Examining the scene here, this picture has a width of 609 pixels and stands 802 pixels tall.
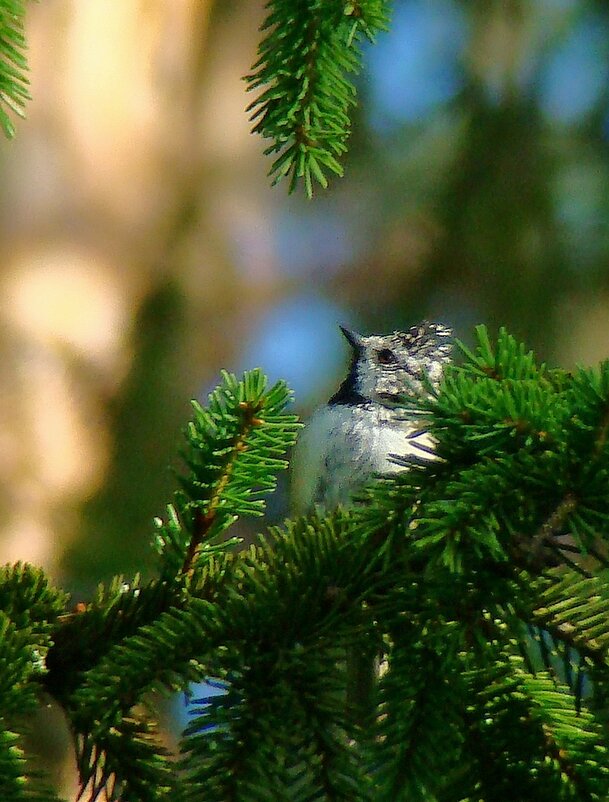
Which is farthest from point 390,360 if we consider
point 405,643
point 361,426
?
point 405,643

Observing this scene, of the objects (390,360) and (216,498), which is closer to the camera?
(216,498)

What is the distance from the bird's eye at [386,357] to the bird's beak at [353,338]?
0.17ft

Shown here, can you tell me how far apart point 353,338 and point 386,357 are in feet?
0.33

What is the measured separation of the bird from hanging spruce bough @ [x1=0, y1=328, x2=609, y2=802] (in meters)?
0.85

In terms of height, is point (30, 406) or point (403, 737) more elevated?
point (30, 406)

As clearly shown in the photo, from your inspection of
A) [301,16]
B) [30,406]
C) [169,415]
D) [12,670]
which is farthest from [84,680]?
[169,415]

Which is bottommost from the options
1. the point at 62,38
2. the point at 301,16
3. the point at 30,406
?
the point at 301,16

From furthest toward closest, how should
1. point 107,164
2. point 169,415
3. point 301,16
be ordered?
point 169,415 → point 107,164 → point 301,16

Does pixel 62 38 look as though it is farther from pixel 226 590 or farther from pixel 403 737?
pixel 403 737

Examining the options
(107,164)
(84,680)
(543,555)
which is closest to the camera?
(543,555)

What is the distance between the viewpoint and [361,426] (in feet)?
6.77

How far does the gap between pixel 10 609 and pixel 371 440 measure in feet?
3.73

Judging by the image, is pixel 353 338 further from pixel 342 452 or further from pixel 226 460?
pixel 226 460

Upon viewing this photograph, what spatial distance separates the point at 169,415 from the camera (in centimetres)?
365
